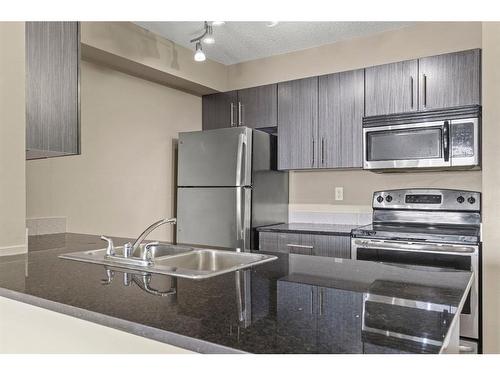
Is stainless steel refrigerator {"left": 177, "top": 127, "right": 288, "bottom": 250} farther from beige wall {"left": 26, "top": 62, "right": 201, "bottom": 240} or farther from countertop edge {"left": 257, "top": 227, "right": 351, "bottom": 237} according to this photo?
beige wall {"left": 26, "top": 62, "right": 201, "bottom": 240}

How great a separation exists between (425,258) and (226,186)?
5.00 feet

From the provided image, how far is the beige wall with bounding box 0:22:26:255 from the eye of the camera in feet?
5.19

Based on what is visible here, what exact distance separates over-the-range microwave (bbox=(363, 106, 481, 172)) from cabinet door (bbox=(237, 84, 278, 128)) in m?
0.83

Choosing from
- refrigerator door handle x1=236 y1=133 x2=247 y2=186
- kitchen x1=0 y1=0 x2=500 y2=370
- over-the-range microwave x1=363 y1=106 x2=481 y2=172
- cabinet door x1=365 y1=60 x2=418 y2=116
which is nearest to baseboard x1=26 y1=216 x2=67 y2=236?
kitchen x1=0 y1=0 x2=500 y2=370

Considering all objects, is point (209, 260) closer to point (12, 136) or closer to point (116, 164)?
point (12, 136)

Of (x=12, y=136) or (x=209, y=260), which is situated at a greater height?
(x=12, y=136)

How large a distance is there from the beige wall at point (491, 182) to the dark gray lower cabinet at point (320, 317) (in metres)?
1.67

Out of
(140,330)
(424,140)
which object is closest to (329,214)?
(424,140)

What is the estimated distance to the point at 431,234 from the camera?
2.63 metres

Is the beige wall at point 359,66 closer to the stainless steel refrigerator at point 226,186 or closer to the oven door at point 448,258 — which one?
the stainless steel refrigerator at point 226,186

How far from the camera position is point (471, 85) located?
8.74ft

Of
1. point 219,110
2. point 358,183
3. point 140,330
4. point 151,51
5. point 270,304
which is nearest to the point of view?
point 140,330
